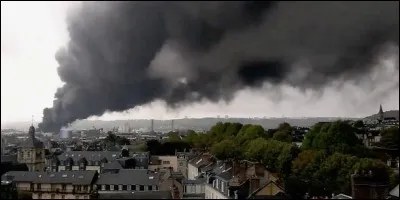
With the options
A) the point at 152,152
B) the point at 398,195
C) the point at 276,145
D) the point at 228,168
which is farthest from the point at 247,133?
the point at 398,195

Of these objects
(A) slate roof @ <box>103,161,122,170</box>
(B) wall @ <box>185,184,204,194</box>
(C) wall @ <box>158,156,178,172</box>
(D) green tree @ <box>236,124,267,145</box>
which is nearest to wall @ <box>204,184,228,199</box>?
(B) wall @ <box>185,184,204,194</box>

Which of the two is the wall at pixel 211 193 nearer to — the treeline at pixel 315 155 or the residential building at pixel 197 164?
the treeline at pixel 315 155

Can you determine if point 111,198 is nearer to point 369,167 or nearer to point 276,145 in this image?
point 369,167

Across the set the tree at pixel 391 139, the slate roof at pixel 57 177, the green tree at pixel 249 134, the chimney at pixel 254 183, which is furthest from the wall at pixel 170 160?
the chimney at pixel 254 183

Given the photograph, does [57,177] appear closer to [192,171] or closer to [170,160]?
[192,171]

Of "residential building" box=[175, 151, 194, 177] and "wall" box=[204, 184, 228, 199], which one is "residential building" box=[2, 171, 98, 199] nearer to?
"wall" box=[204, 184, 228, 199]

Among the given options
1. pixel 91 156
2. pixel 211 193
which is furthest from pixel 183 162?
pixel 211 193
